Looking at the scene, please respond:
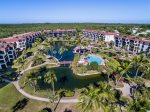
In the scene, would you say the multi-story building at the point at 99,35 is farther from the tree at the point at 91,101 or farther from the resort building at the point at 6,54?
the tree at the point at 91,101

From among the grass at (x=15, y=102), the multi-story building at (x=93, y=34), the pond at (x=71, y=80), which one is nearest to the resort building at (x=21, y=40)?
the pond at (x=71, y=80)

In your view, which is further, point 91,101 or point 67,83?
point 67,83

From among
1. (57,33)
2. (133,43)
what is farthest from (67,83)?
(57,33)

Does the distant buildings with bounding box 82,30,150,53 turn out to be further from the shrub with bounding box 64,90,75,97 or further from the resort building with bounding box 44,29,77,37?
the shrub with bounding box 64,90,75,97

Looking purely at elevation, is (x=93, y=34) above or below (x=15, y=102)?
above

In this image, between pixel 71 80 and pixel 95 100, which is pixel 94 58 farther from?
pixel 95 100

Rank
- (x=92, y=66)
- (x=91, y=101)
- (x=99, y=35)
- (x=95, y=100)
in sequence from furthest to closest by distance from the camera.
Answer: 1. (x=99, y=35)
2. (x=92, y=66)
3. (x=91, y=101)
4. (x=95, y=100)

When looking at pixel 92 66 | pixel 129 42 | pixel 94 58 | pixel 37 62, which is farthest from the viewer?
pixel 129 42

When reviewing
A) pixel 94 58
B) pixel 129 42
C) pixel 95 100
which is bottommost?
pixel 94 58

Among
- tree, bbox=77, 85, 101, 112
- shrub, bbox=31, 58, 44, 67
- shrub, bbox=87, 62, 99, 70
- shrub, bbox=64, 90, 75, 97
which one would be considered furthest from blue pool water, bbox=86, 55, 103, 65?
tree, bbox=77, 85, 101, 112
